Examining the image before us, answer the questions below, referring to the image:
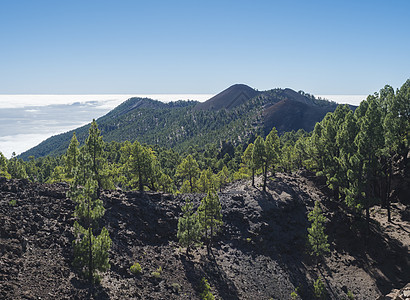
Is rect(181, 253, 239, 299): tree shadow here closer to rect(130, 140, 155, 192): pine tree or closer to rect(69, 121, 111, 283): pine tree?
rect(69, 121, 111, 283): pine tree

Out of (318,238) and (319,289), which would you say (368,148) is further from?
(319,289)

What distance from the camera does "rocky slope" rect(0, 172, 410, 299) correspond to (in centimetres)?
2591

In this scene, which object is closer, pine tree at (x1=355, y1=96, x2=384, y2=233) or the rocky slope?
the rocky slope

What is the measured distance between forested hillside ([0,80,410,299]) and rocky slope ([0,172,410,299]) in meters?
0.17

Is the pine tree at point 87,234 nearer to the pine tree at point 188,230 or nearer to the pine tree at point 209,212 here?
the pine tree at point 188,230

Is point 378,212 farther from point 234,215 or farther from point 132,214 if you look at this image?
point 132,214

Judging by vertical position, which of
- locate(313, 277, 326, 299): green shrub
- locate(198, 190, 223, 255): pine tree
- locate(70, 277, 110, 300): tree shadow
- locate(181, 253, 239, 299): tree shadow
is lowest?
locate(313, 277, 326, 299): green shrub

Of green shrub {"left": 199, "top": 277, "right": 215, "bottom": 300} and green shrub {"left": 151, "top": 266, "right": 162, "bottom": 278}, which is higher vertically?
green shrub {"left": 151, "top": 266, "right": 162, "bottom": 278}

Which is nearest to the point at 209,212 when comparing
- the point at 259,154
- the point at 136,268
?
the point at 136,268

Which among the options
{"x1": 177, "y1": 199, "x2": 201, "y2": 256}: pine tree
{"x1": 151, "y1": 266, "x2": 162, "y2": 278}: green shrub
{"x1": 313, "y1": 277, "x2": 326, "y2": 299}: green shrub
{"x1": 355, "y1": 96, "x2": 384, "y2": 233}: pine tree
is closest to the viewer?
{"x1": 151, "y1": 266, "x2": 162, "y2": 278}: green shrub

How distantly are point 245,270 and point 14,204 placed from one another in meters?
33.1

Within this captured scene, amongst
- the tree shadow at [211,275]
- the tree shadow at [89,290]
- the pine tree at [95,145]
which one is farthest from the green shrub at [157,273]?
the pine tree at [95,145]

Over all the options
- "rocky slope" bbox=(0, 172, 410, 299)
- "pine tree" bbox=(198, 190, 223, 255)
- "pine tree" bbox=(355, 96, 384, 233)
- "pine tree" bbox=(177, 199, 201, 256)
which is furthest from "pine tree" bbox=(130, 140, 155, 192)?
"pine tree" bbox=(355, 96, 384, 233)

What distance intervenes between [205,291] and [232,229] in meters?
16.0
